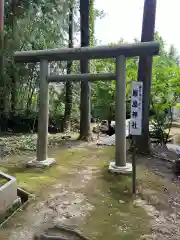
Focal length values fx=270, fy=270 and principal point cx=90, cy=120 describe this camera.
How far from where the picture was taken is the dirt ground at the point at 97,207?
10.0ft

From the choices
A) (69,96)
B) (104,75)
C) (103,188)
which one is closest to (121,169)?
(103,188)

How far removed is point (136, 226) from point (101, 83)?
8132 millimetres

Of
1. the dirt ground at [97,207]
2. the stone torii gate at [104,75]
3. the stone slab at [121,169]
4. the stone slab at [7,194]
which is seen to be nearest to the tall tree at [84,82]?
the stone torii gate at [104,75]

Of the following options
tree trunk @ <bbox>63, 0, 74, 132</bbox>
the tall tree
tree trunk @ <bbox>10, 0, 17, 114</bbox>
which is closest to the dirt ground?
the tall tree

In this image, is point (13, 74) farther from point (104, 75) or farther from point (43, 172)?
point (43, 172)

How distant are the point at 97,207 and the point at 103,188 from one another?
725mm

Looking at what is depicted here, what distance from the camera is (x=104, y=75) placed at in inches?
214

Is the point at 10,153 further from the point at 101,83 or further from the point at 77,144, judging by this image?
the point at 101,83

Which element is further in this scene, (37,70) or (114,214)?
(37,70)

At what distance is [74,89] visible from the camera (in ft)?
37.5

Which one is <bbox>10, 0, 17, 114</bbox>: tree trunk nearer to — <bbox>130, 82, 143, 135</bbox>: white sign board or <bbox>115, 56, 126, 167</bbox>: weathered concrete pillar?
<bbox>115, 56, 126, 167</bbox>: weathered concrete pillar

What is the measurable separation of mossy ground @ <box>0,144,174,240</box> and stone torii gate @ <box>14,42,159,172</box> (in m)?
0.40

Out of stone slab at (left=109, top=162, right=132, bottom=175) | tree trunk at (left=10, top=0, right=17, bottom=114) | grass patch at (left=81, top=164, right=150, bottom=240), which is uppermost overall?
tree trunk at (left=10, top=0, right=17, bottom=114)

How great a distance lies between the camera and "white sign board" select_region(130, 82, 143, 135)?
172 inches
